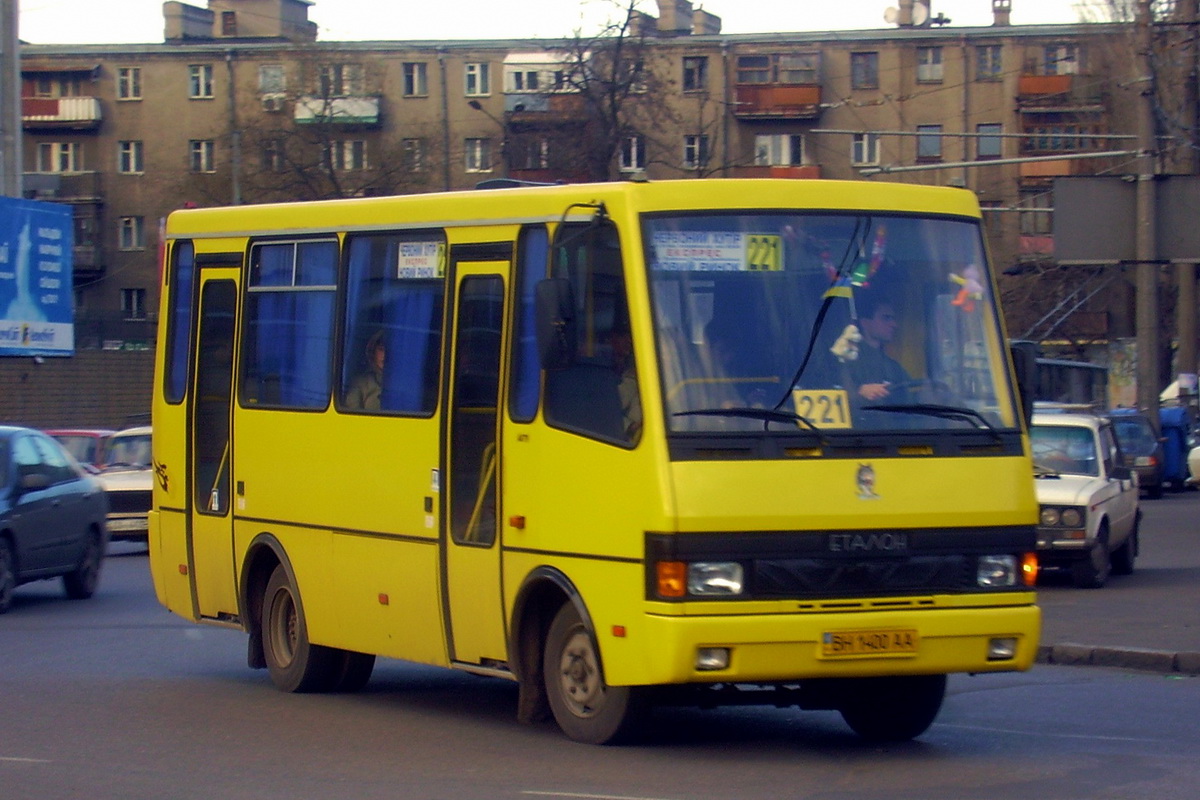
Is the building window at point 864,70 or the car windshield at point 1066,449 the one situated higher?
the building window at point 864,70

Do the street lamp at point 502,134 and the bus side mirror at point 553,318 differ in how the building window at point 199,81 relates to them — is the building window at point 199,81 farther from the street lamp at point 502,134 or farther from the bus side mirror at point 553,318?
the bus side mirror at point 553,318

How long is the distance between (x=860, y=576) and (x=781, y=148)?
66353 mm

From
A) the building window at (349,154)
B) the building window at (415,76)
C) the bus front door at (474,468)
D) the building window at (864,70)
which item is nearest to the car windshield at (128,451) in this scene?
the bus front door at (474,468)

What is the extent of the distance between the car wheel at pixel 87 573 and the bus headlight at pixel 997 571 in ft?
39.3

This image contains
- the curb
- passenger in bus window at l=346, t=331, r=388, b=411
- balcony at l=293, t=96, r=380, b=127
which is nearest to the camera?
passenger in bus window at l=346, t=331, r=388, b=411

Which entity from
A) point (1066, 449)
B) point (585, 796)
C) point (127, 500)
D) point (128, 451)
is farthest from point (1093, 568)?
point (128, 451)

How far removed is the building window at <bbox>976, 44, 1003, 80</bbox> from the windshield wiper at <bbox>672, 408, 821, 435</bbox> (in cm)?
6837

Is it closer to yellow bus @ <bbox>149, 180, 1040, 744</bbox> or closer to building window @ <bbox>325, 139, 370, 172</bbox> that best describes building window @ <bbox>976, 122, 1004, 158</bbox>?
building window @ <bbox>325, 139, 370, 172</bbox>

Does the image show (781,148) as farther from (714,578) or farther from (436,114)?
(714,578)

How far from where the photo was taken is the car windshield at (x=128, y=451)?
83.8ft

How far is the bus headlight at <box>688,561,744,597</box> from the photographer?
7.97 m

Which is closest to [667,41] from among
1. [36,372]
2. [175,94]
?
[175,94]

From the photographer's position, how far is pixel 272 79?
7469 cm

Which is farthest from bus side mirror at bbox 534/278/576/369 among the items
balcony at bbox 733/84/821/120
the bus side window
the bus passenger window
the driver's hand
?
balcony at bbox 733/84/821/120
